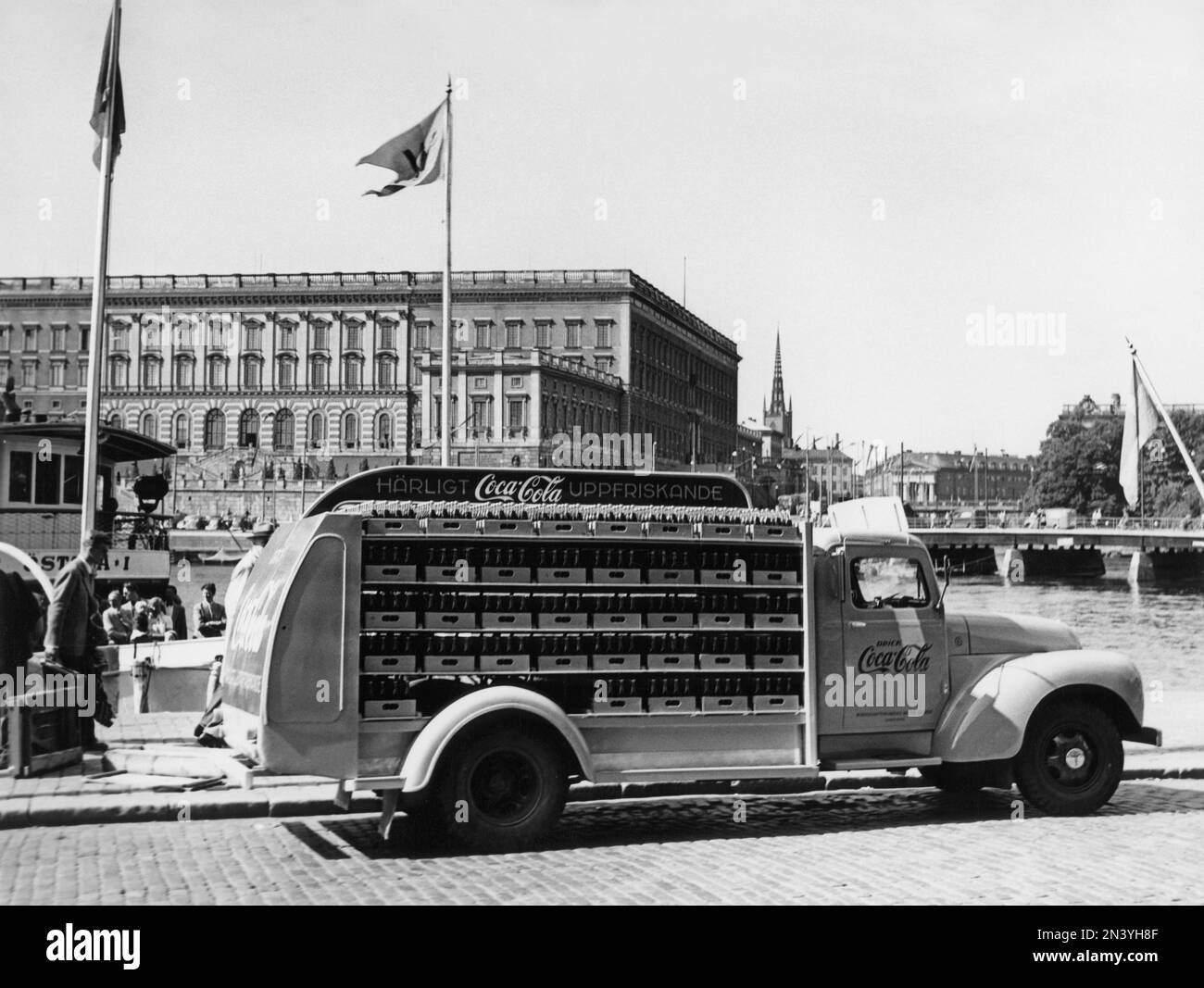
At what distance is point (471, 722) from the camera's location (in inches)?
404

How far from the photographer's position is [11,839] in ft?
35.4

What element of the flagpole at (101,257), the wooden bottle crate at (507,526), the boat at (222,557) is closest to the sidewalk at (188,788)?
the wooden bottle crate at (507,526)

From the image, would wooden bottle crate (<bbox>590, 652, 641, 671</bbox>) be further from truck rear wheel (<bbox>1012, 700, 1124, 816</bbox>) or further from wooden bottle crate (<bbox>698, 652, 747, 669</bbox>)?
truck rear wheel (<bbox>1012, 700, 1124, 816</bbox>)

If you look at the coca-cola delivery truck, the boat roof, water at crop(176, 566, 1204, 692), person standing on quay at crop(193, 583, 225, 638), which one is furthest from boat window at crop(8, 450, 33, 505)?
the coca-cola delivery truck

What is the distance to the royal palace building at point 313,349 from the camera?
382 ft

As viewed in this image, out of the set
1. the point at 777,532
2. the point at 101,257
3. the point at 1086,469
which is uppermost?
the point at 1086,469

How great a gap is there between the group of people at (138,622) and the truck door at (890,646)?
10.7 metres

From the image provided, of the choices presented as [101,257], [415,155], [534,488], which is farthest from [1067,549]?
[534,488]

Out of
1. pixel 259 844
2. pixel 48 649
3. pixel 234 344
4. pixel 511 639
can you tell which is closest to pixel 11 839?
pixel 259 844

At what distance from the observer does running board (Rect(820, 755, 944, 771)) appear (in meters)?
11.4

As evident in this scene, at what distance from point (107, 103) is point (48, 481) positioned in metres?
12.8

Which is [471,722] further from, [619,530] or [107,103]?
[107,103]

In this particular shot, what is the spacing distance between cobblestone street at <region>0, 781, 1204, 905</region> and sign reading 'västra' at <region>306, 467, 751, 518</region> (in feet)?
8.24

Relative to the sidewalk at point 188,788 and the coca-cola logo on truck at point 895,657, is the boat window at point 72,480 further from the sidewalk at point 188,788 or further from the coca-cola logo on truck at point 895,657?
the coca-cola logo on truck at point 895,657
